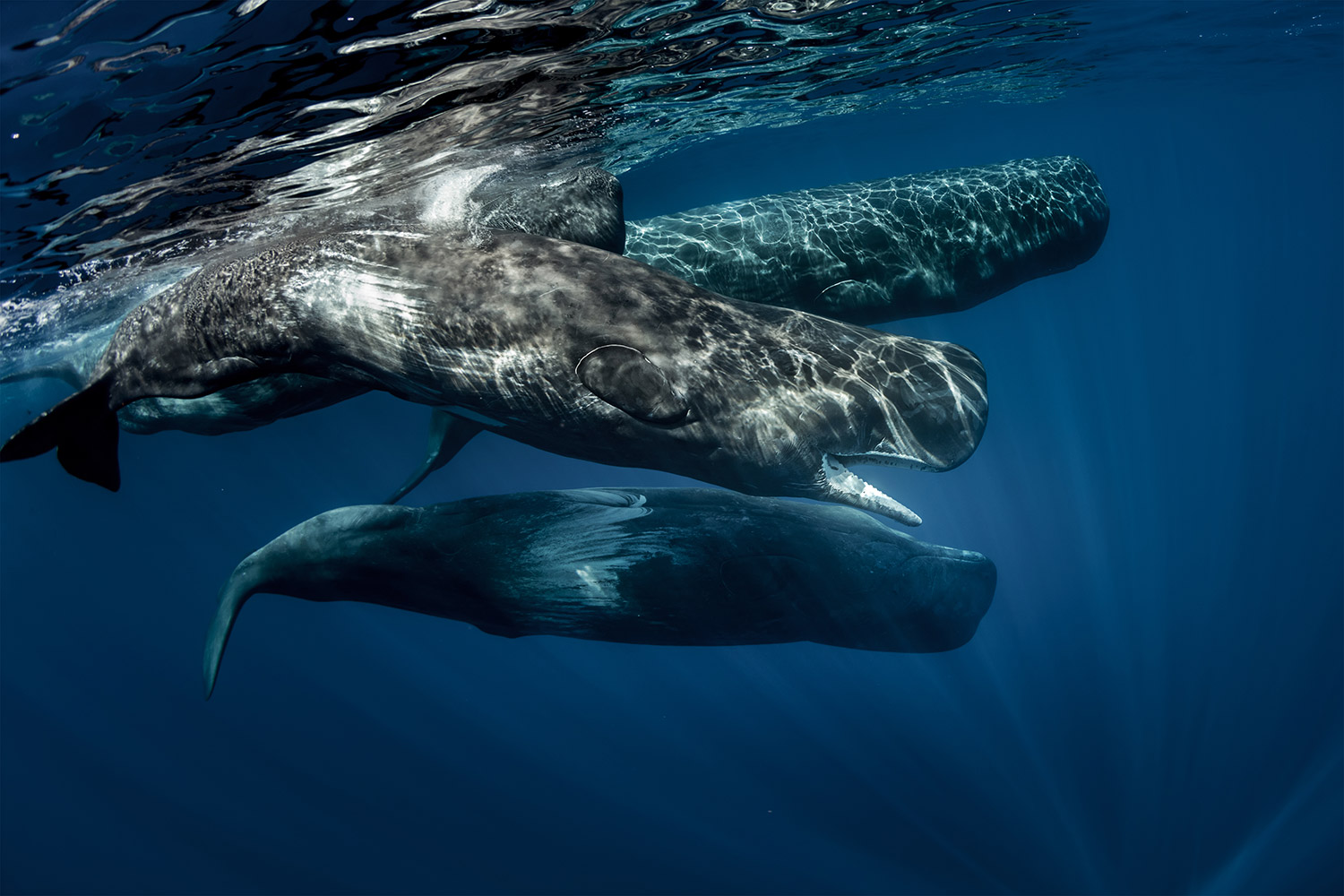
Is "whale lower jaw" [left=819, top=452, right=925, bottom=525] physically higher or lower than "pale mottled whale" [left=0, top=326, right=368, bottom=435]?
lower

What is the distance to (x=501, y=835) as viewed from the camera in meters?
25.1

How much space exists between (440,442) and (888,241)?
6.36 metres

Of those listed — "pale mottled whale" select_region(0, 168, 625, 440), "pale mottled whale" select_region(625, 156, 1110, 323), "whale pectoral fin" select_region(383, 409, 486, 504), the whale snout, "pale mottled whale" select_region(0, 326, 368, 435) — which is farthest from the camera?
"pale mottled whale" select_region(625, 156, 1110, 323)

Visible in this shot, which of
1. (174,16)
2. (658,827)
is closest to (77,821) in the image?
(658,827)

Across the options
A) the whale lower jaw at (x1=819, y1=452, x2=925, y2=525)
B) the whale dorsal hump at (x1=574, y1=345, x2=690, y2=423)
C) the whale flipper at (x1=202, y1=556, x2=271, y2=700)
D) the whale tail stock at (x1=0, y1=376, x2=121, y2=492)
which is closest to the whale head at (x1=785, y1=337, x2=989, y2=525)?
the whale lower jaw at (x1=819, y1=452, x2=925, y2=525)

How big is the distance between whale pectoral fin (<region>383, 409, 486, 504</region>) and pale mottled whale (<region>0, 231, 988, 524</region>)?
199 centimetres

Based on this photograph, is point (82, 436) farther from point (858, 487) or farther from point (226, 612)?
point (858, 487)

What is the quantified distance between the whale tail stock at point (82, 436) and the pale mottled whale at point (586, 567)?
214 centimetres

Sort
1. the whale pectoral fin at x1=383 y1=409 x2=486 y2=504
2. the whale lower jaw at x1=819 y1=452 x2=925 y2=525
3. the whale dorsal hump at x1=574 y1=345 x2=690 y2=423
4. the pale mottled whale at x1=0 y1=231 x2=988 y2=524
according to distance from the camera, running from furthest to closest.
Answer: the whale pectoral fin at x1=383 y1=409 x2=486 y2=504 < the whale lower jaw at x1=819 y1=452 x2=925 y2=525 < the pale mottled whale at x1=0 y1=231 x2=988 y2=524 < the whale dorsal hump at x1=574 y1=345 x2=690 y2=423

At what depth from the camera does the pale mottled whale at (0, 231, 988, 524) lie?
4.40 m

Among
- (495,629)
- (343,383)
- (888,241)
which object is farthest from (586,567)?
(888,241)

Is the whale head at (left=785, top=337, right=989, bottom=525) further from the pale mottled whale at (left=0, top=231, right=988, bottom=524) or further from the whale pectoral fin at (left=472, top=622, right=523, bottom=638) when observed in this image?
the whale pectoral fin at (left=472, top=622, right=523, bottom=638)

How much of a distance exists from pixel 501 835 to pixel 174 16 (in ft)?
89.1

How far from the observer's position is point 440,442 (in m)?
7.45
